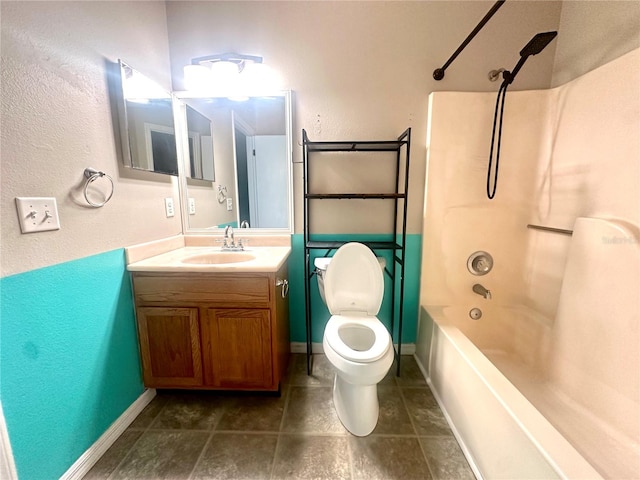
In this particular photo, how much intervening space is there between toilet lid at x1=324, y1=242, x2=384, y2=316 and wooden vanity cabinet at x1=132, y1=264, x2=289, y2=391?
34cm

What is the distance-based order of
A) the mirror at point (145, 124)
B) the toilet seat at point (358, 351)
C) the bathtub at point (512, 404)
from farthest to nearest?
the mirror at point (145, 124) < the toilet seat at point (358, 351) < the bathtub at point (512, 404)

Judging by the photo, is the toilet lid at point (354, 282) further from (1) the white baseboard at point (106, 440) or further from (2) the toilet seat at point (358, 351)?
(1) the white baseboard at point (106, 440)

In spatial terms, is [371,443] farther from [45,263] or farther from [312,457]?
[45,263]

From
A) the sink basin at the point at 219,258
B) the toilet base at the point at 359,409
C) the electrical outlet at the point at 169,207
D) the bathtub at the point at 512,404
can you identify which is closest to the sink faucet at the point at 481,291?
the bathtub at the point at 512,404

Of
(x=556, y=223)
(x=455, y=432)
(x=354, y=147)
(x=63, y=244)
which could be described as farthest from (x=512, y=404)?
(x=63, y=244)

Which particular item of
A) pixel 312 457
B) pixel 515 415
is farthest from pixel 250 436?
pixel 515 415

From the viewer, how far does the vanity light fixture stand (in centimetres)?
164

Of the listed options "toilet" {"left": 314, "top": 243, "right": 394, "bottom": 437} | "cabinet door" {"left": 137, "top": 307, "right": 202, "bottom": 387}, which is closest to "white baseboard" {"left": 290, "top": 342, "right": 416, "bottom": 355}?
"toilet" {"left": 314, "top": 243, "right": 394, "bottom": 437}

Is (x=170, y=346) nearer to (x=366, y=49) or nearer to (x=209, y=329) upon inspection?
(x=209, y=329)

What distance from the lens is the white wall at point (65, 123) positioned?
87cm

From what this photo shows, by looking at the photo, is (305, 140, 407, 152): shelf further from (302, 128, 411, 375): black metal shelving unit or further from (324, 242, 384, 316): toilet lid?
(324, 242, 384, 316): toilet lid

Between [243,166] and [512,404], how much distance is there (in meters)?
1.91

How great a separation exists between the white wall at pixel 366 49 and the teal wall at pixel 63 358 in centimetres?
142

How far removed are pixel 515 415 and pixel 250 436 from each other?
117 centimetres
